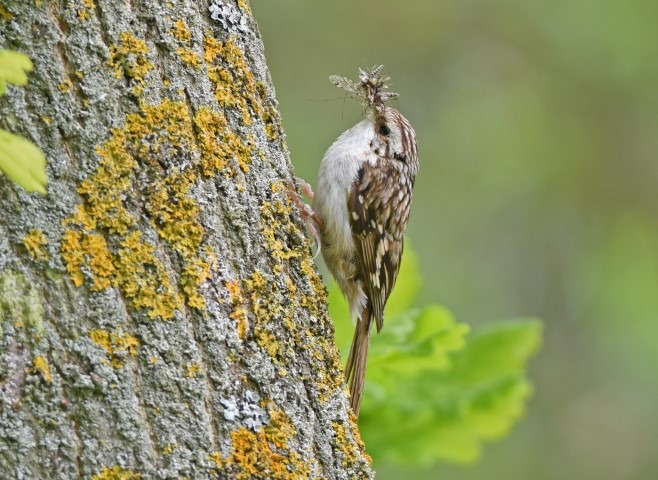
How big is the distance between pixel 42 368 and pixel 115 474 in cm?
27

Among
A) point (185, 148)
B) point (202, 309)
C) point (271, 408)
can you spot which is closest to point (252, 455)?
point (271, 408)

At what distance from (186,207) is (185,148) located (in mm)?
141

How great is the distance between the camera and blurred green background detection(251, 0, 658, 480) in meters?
7.90

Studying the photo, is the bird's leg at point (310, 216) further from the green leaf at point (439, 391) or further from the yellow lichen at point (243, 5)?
the yellow lichen at point (243, 5)

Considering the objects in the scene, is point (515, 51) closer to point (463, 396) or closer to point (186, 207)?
point (463, 396)

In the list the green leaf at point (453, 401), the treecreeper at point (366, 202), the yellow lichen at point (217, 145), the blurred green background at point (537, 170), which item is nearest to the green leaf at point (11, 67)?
the yellow lichen at point (217, 145)

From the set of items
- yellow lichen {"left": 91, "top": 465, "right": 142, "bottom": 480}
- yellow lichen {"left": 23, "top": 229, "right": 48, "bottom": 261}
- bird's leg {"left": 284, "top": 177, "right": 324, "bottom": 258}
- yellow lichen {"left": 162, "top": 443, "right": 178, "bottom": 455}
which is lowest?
yellow lichen {"left": 91, "top": 465, "right": 142, "bottom": 480}

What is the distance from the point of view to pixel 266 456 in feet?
6.96

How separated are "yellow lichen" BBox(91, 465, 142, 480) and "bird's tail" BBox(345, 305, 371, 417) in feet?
3.41

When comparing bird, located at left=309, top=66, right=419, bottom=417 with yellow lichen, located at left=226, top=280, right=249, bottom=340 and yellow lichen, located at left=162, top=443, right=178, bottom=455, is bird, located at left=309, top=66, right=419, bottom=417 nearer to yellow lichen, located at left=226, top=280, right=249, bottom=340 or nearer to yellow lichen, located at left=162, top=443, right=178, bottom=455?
yellow lichen, located at left=226, top=280, right=249, bottom=340

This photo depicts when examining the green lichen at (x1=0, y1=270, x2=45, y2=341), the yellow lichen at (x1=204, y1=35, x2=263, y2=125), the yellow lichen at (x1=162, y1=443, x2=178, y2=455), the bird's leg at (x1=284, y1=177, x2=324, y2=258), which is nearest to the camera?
the green lichen at (x1=0, y1=270, x2=45, y2=341)

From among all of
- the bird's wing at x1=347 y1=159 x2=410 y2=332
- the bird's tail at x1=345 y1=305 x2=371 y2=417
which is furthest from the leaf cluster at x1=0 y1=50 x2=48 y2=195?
the bird's wing at x1=347 y1=159 x2=410 y2=332

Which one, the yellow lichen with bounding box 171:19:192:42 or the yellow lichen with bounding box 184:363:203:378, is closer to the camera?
the yellow lichen with bounding box 184:363:203:378

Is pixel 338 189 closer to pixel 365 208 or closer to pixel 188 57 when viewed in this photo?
pixel 365 208
